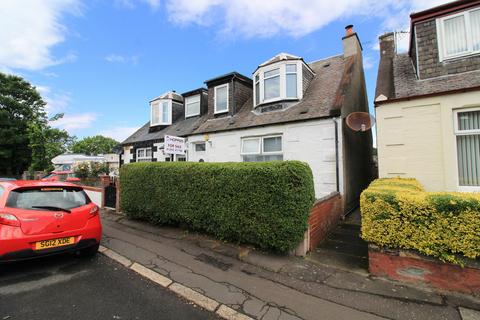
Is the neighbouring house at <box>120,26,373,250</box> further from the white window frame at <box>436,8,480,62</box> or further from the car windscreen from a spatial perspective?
the car windscreen

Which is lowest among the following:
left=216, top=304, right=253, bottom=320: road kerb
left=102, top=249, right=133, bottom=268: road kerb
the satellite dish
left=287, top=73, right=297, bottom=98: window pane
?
left=216, top=304, right=253, bottom=320: road kerb

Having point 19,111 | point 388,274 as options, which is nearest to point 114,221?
point 388,274

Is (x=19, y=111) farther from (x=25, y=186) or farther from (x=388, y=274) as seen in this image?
(x=388, y=274)

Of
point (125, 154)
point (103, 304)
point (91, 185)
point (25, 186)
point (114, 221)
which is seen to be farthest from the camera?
point (125, 154)

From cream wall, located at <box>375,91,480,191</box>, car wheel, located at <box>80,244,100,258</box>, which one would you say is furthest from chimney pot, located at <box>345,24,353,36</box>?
car wheel, located at <box>80,244,100,258</box>

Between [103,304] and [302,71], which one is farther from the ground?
[302,71]

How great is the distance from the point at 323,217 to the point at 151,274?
434cm

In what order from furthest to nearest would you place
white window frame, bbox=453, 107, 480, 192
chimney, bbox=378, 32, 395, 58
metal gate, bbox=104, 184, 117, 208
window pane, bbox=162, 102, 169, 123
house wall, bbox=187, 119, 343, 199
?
1. window pane, bbox=162, 102, 169, 123
2. metal gate, bbox=104, 184, 117, 208
3. chimney, bbox=378, 32, 395, 58
4. house wall, bbox=187, 119, 343, 199
5. white window frame, bbox=453, 107, 480, 192

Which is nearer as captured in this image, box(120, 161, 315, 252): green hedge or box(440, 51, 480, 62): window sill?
box(120, 161, 315, 252): green hedge

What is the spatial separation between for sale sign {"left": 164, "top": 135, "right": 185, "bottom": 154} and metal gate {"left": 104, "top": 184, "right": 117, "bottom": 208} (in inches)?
148

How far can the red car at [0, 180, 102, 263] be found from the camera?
158 inches

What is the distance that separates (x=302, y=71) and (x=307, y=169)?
7146 mm

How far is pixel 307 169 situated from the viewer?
530 centimetres

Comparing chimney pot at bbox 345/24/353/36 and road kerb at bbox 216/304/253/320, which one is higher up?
chimney pot at bbox 345/24/353/36
